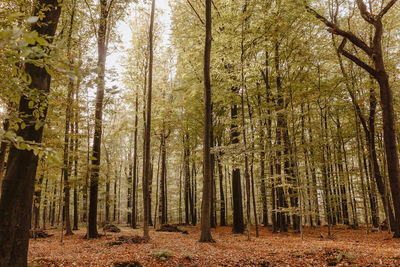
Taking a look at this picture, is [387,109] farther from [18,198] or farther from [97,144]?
[97,144]

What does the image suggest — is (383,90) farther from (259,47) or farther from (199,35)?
(199,35)

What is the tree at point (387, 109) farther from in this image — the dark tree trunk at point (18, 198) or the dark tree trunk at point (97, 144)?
the dark tree trunk at point (18, 198)

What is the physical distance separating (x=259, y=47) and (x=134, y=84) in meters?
9.59

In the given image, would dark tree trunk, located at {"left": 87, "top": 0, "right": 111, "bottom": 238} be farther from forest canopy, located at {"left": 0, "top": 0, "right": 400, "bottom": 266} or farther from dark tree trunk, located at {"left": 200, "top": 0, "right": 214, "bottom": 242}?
dark tree trunk, located at {"left": 200, "top": 0, "right": 214, "bottom": 242}

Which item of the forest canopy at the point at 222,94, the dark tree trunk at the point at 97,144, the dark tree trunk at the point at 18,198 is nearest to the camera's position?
the dark tree trunk at the point at 18,198

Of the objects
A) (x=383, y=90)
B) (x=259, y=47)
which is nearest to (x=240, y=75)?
(x=259, y=47)

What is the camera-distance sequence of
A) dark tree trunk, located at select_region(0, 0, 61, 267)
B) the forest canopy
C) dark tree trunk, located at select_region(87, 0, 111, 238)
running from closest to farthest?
dark tree trunk, located at select_region(0, 0, 61, 267)
the forest canopy
dark tree trunk, located at select_region(87, 0, 111, 238)

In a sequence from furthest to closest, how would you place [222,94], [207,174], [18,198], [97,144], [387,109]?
[222,94], [97,144], [387,109], [207,174], [18,198]

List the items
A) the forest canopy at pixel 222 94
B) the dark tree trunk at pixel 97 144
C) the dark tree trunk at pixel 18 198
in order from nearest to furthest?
the dark tree trunk at pixel 18 198
the forest canopy at pixel 222 94
the dark tree trunk at pixel 97 144

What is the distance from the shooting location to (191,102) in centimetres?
1722

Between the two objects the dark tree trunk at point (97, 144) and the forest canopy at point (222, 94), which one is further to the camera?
the dark tree trunk at point (97, 144)

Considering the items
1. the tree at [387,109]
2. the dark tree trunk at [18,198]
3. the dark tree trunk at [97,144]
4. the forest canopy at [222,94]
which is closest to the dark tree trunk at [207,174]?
the forest canopy at [222,94]

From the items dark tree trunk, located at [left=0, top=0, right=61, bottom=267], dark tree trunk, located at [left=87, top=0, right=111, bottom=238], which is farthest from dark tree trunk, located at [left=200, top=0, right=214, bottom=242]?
dark tree trunk, located at [left=0, top=0, right=61, bottom=267]

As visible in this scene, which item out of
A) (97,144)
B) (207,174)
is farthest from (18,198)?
(97,144)
